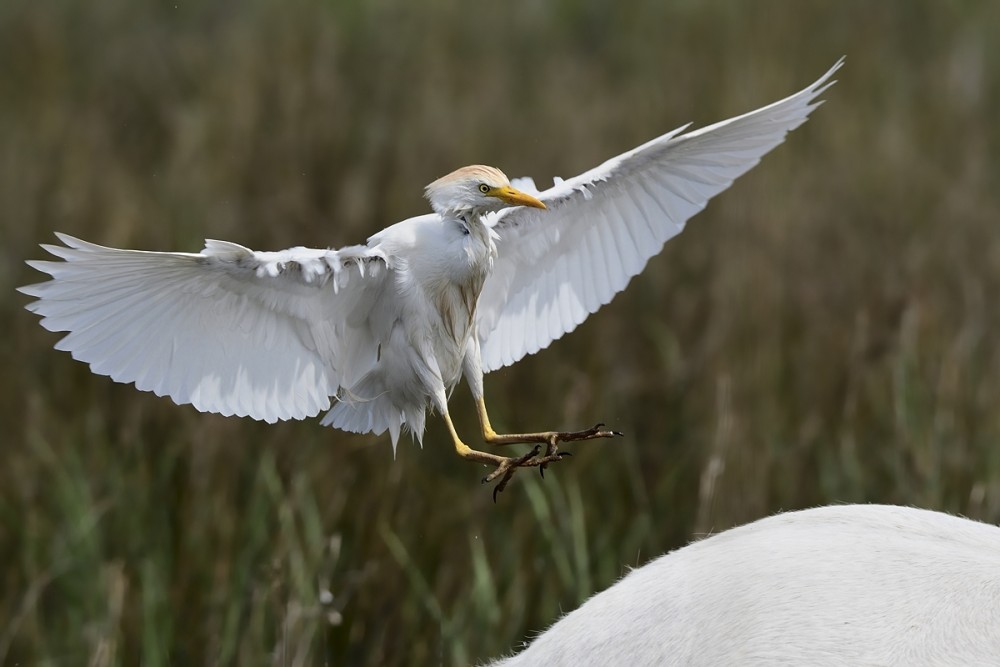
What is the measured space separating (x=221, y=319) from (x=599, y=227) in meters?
0.32

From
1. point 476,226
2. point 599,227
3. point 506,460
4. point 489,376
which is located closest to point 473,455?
point 506,460

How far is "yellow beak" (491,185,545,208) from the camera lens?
832 millimetres

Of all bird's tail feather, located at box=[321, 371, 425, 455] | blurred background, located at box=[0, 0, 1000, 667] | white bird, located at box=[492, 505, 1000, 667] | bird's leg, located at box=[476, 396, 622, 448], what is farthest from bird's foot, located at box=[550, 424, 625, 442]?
blurred background, located at box=[0, 0, 1000, 667]

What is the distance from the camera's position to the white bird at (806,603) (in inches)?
36.8

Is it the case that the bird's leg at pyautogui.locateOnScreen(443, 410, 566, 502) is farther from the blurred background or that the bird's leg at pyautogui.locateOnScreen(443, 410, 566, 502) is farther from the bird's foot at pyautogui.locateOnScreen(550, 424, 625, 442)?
the blurred background

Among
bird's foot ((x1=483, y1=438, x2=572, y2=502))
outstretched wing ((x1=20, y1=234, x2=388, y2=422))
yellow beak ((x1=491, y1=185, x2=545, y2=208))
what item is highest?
yellow beak ((x1=491, y1=185, x2=545, y2=208))

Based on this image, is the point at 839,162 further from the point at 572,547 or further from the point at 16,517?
the point at 16,517

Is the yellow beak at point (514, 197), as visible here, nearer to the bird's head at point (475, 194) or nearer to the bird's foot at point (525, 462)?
the bird's head at point (475, 194)

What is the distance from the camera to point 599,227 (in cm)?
103

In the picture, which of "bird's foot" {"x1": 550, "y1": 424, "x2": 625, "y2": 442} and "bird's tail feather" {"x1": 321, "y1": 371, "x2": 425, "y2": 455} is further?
"bird's tail feather" {"x1": 321, "y1": 371, "x2": 425, "y2": 455}

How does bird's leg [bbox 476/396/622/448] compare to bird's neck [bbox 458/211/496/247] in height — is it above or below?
below

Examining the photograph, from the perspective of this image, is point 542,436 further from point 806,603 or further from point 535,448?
point 806,603

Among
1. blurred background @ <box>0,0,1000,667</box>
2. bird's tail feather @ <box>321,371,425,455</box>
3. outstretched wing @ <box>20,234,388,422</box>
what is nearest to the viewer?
outstretched wing @ <box>20,234,388,422</box>

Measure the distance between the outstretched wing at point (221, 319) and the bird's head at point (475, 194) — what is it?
56 mm
